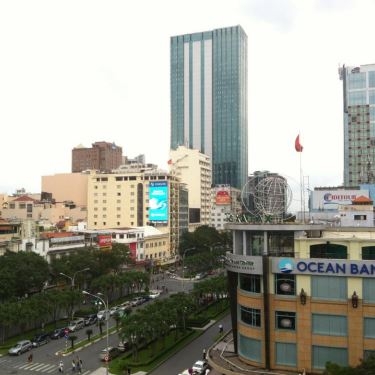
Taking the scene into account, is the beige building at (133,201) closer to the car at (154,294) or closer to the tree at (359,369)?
the car at (154,294)

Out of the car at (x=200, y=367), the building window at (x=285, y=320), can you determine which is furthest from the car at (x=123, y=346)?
the building window at (x=285, y=320)

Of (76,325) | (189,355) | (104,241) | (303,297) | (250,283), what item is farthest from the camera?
(104,241)

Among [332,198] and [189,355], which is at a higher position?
[332,198]

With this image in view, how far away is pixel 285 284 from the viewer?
4262 cm

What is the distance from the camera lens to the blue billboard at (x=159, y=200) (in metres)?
149

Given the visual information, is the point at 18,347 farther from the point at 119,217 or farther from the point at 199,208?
the point at 199,208

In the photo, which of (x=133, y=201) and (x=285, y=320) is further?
(x=133, y=201)

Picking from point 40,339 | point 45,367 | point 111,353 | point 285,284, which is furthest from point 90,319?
point 285,284

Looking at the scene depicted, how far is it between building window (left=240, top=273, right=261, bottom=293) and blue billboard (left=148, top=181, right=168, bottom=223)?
4084 inches

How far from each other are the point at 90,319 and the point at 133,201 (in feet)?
275

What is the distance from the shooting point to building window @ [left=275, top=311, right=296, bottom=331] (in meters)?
42.2

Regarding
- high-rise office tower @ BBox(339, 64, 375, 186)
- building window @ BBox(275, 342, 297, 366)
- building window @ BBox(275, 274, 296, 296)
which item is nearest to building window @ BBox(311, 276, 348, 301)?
building window @ BBox(275, 274, 296, 296)

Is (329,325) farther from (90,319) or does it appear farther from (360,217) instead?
(360,217)

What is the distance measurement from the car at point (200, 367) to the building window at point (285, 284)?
13.5m
